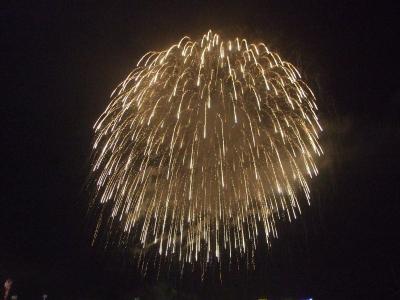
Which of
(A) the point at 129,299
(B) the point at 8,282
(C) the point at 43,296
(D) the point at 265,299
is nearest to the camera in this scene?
(B) the point at 8,282

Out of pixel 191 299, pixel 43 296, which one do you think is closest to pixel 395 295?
pixel 191 299

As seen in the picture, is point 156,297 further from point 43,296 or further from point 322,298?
point 322,298

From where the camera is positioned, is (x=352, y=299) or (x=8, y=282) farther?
(x=352, y=299)

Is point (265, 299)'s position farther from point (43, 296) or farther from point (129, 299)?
point (43, 296)

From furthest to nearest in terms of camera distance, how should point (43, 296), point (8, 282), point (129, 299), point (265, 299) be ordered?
point (265, 299) < point (43, 296) < point (129, 299) < point (8, 282)

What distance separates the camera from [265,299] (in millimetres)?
88188

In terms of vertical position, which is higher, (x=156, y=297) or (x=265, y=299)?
(x=265, y=299)

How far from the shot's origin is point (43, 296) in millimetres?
82312

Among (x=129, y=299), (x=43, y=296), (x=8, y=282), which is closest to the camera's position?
(x=8, y=282)

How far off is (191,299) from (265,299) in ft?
47.0

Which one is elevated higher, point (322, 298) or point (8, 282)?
point (322, 298)

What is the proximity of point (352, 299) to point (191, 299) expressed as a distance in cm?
2311

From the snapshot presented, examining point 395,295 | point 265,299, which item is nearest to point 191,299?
point 265,299

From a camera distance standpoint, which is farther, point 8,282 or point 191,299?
point 191,299
